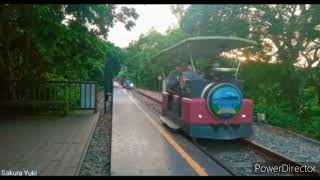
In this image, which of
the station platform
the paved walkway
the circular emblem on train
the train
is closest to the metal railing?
the paved walkway

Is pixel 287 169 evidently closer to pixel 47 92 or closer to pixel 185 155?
pixel 185 155

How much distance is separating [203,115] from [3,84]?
11.3m

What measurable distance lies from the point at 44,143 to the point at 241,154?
4.52 meters

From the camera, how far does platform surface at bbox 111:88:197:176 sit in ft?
27.7

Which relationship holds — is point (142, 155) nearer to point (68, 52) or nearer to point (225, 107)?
point (225, 107)

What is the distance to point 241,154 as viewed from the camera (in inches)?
456

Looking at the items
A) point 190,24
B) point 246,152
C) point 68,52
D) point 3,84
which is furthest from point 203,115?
point 190,24

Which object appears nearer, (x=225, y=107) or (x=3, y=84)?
(x=225, y=107)

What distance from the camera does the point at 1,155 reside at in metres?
9.76

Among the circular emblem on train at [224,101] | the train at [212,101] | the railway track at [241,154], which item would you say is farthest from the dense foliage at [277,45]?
the circular emblem on train at [224,101]

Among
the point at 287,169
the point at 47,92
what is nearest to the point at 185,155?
the point at 287,169

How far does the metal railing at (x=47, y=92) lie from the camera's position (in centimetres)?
2061

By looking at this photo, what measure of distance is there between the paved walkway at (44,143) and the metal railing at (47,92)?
2.64m

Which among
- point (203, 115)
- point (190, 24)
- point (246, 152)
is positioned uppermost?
point (190, 24)
